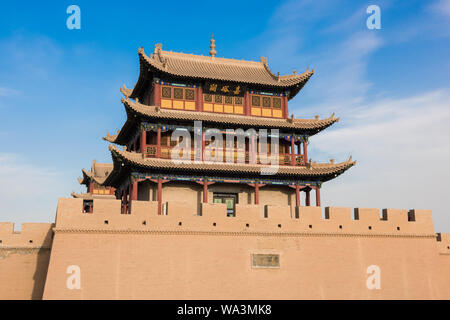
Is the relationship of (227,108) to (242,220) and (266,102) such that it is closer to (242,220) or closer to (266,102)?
(266,102)

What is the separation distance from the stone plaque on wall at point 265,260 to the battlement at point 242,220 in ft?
2.74

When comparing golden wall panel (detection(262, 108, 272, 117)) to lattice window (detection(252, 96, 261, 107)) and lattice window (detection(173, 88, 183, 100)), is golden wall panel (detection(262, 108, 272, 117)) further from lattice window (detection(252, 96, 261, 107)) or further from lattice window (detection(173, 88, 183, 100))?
lattice window (detection(173, 88, 183, 100))

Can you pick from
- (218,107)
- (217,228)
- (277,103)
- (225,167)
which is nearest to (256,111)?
(277,103)

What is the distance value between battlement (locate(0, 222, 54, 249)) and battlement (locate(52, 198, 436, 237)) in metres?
1.21

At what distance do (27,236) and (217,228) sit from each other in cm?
652

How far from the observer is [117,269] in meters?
16.1

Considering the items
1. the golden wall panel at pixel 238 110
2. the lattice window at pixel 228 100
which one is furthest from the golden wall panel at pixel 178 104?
the golden wall panel at pixel 238 110

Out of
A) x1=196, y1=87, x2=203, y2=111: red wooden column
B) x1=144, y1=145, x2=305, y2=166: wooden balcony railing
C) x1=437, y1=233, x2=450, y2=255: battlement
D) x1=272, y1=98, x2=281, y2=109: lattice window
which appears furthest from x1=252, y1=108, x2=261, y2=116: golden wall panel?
x1=437, y1=233, x2=450, y2=255: battlement

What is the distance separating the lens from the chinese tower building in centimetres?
1633

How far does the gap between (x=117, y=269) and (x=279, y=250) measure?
564 cm

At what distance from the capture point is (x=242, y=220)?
57.9 ft

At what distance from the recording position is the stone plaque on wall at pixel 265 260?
1736 centimetres
